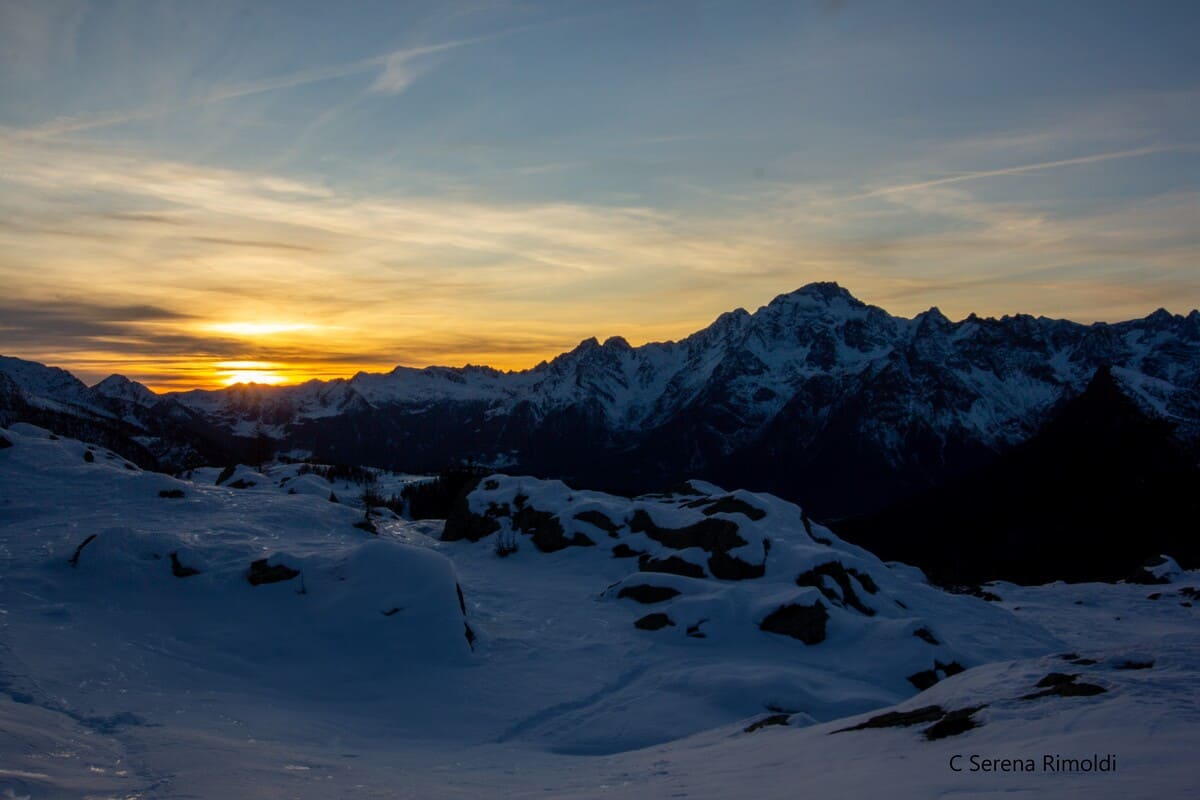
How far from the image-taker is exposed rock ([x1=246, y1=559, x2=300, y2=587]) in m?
25.8

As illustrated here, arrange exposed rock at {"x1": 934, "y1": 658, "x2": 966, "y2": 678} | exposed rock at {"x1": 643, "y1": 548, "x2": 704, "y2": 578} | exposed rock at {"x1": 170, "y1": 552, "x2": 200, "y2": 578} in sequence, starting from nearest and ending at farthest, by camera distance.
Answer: exposed rock at {"x1": 170, "y1": 552, "x2": 200, "y2": 578}, exposed rock at {"x1": 934, "y1": 658, "x2": 966, "y2": 678}, exposed rock at {"x1": 643, "y1": 548, "x2": 704, "y2": 578}

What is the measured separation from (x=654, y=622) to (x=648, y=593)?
3.46 meters

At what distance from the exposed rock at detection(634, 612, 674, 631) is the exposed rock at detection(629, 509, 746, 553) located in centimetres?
844

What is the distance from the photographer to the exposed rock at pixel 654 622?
2884cm

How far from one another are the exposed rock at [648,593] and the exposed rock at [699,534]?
5568 millimetres

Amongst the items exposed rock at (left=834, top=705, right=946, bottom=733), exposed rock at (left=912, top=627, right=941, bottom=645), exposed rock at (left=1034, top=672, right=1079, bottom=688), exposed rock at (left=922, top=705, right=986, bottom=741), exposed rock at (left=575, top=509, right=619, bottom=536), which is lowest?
exposed rock at (left=912, top=627, right=941, bottom=645)

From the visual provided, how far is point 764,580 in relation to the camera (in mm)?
35188

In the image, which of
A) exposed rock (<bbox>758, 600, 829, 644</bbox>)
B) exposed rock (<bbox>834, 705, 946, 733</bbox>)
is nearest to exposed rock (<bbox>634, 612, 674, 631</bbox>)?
exposed rock (<bbox>758, 600, 829, 644</bbox>)

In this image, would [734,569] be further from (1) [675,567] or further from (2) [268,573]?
(2) [268,573]

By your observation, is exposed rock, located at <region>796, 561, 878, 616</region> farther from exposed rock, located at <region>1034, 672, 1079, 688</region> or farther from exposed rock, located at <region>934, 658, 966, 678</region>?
exposed rock, located at <region>1034, 672, 1079, 688</region>

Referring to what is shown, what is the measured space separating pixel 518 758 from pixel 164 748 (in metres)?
7.07

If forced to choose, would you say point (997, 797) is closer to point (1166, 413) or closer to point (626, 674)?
point (626, 674)

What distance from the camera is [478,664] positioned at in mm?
23875

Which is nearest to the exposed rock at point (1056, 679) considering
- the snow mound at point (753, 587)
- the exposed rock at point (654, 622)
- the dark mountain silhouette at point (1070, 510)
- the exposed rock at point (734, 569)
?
the snow mound at point (753, 587)
